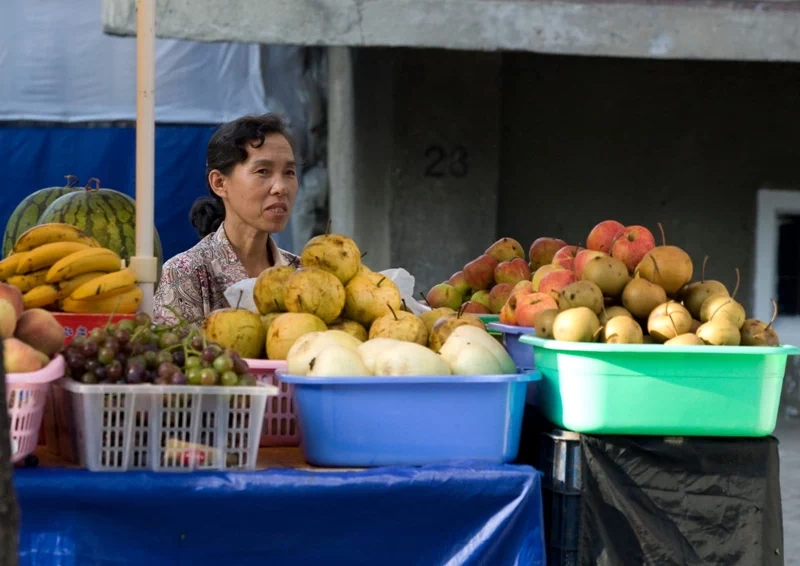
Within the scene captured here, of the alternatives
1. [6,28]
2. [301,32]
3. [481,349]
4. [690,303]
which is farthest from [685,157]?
[6,28]

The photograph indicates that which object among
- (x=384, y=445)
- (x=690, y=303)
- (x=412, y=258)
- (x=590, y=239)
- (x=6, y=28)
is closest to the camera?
(x=384, y=445)

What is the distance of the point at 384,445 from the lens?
2.20m

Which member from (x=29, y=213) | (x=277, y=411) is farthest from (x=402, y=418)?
(x=29, y=213)

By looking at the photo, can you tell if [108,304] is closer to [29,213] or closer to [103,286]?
[103,286]

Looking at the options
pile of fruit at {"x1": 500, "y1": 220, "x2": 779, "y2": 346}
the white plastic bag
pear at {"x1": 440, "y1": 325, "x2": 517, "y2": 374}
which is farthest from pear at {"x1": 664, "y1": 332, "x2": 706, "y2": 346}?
the white plastic bag

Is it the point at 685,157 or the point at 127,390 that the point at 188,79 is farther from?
the point at 127,390

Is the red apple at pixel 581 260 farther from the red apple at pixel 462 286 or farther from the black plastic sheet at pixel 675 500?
the red apple at pixel 462 286

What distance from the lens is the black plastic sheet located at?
2275mm

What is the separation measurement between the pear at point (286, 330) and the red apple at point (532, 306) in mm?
589

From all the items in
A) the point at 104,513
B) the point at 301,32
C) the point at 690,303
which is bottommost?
the point at 104,513

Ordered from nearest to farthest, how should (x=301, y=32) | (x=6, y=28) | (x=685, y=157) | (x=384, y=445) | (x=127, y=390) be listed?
(x=127, y=390) → (x=384, y=445) → (x=301, y=32) → (x=685, y=157) → (x=6, y=28)

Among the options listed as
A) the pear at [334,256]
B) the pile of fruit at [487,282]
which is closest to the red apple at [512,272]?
the pile of fruit at [487,282]

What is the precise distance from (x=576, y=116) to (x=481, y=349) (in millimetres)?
4477

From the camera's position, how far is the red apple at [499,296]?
3549 millimetres
